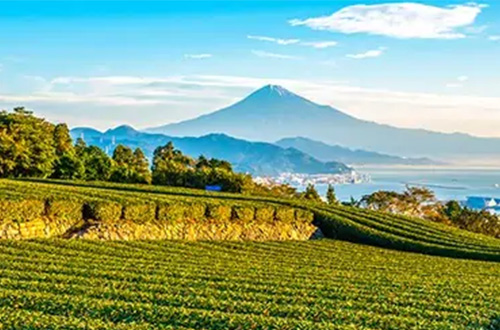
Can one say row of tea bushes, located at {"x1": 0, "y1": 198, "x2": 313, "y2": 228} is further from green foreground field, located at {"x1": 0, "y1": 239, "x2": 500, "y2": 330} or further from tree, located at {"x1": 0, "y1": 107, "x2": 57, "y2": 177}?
tree, located at {"x1": 0, "y1": 107, "x2": 57, "y2": 177}

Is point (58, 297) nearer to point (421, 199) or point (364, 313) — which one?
point (364, 313)

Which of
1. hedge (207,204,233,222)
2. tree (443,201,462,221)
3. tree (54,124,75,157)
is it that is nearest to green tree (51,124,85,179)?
tree (54,124,75,157)

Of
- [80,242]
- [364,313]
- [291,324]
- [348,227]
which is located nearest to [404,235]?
[348,227]

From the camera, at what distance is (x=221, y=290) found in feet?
37.1

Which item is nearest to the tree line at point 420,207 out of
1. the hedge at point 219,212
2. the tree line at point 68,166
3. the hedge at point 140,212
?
the tree line at point 68,166

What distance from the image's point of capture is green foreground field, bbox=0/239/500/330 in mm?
8648

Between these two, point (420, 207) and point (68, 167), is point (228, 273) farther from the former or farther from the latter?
point (420, 207)

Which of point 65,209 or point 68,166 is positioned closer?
point 65,209

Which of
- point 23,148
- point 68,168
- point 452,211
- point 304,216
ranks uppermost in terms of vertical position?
point 23,148

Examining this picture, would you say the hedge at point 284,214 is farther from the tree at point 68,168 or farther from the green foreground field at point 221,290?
the tree at point 68,168

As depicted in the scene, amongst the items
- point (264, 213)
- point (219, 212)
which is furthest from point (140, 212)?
point (264, 213)

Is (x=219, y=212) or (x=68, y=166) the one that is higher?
(x=68, y=166)

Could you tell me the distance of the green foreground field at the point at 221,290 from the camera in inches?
340

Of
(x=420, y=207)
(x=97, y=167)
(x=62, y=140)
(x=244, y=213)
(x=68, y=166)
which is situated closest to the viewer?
(x=244, y=213)
